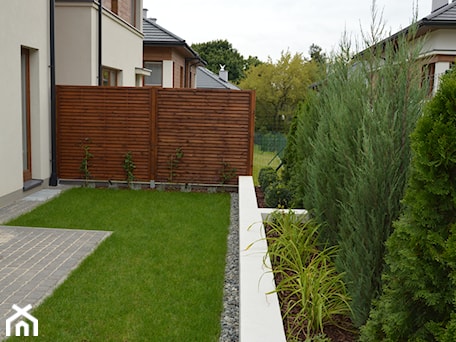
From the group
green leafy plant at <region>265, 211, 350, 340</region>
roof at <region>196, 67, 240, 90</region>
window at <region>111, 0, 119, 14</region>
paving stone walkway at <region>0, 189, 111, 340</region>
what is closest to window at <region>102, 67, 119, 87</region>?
Result: window at <region>111, 0, 119, 14</region>

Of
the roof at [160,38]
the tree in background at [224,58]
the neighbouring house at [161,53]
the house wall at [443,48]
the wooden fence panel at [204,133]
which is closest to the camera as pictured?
the wooden fence panel at [204,133]

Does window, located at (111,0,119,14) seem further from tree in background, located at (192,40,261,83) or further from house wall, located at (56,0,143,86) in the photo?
tree in background, located at (192,40,261,83)

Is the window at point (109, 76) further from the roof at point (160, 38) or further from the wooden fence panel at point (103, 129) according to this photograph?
the roof at point (160, 38)

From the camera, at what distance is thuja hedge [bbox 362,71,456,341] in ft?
7.59

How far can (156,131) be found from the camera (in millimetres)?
11023

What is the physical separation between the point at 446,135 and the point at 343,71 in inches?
130

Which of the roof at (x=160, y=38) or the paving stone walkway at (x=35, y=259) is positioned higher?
the roof at (x=160, y=38)

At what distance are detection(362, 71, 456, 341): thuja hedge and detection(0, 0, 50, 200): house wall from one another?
7.55 m

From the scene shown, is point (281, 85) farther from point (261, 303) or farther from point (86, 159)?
point (261, 303)

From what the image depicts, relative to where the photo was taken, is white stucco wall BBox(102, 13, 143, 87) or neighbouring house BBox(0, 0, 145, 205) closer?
neighbouring house BBox(0, 0, 145, 205)

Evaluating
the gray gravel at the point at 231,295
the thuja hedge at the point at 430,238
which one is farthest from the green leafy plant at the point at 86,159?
the thuja hedge at the point at 430,238

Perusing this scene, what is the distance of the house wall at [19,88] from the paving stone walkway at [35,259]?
1160mm

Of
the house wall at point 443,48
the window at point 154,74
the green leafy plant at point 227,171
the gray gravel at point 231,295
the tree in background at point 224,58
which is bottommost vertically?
the gray gravel at point 231,295

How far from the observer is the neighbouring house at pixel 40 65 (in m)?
8.63
